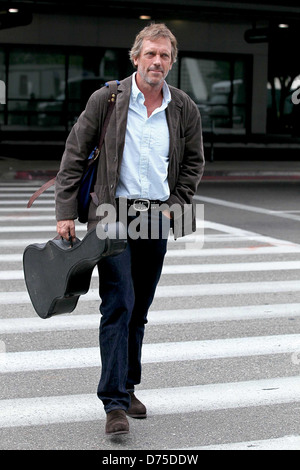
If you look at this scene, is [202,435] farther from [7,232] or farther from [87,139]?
[7,232]

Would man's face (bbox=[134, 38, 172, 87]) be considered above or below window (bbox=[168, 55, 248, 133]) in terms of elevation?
below

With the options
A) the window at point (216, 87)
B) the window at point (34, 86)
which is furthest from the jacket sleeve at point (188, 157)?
the window at point (216, 87)

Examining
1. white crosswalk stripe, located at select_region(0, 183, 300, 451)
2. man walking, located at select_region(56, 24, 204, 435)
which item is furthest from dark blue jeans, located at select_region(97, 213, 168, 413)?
white crosswalk stripe, located at select_region(0, 183, 300, 451)

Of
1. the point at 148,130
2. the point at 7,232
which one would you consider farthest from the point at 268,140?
the point at 148,130

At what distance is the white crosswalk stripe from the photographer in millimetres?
5168

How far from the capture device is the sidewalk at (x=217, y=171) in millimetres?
20578

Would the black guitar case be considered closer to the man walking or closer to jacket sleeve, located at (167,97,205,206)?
the man walking

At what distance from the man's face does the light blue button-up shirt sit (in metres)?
0.11

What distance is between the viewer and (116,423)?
4625mm

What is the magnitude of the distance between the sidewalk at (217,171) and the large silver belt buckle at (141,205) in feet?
51.4

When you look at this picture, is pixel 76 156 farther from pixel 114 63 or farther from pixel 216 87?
pixel 216 87

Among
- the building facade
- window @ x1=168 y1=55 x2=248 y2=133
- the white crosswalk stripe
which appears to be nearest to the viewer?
the white crosswalk stripe

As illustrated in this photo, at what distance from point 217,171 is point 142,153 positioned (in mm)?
17350

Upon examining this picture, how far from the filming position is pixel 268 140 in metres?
33.0
